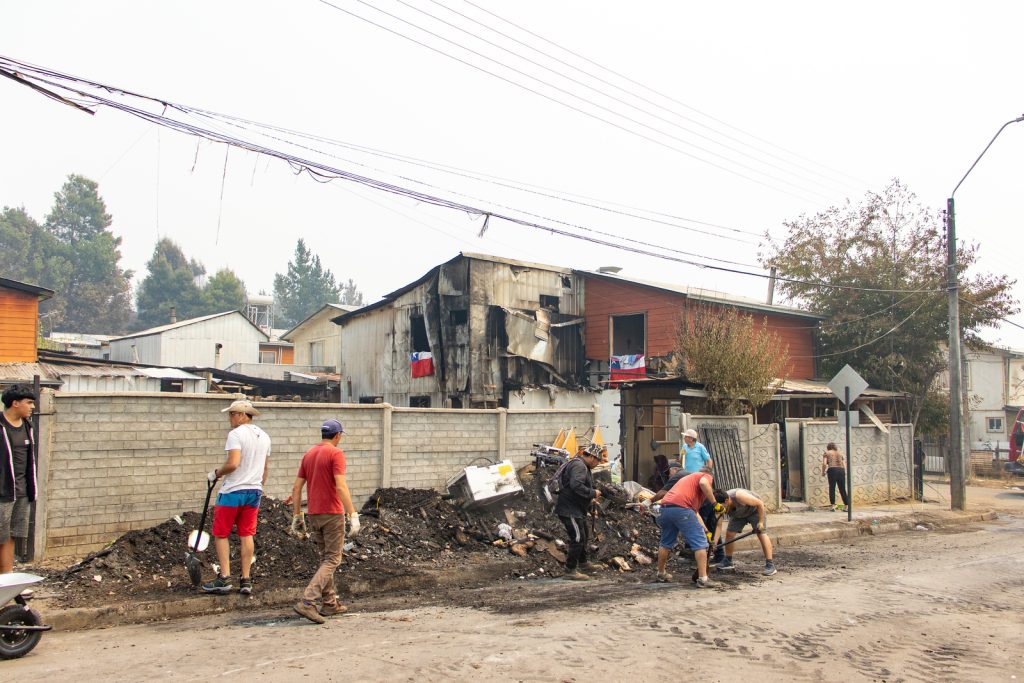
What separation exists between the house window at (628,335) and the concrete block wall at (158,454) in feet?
56.7

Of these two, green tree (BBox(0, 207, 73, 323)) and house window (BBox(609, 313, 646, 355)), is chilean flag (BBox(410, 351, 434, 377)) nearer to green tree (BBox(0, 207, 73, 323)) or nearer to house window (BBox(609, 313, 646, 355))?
house window (BBox(609, 313, 646, 355))

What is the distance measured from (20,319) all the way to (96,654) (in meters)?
21.9

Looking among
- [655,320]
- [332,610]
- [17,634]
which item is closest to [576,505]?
[332,610]

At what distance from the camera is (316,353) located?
151ft

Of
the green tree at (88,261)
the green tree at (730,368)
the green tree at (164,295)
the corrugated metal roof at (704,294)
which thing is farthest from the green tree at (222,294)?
the green tree at (730,368)

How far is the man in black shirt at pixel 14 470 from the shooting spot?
6430 millimetres

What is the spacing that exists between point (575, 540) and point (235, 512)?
14.0 feet

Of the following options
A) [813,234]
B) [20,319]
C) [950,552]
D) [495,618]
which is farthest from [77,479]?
[813,234]

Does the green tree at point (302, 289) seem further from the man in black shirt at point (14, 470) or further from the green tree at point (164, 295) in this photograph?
the man in black shirt at point (14, 470)

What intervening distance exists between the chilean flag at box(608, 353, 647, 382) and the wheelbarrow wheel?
2160 cm

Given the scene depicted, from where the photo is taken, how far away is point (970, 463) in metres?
30.6

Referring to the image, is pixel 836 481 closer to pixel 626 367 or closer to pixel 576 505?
pixel 576 505

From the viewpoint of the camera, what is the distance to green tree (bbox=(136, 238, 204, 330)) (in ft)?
284

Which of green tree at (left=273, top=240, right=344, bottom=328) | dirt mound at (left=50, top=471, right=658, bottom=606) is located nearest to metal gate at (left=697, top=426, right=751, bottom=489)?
dirt mound at (left=50, top=471, right=658, bottom=606)
